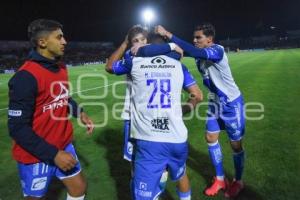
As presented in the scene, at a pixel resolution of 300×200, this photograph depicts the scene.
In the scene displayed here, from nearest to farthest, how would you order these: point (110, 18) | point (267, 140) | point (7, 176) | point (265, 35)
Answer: point (7, 176) < point (267, 140) < point (110, 18) < point (265, 35)

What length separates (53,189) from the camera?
586 centimetres

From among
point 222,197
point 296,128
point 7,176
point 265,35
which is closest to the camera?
point 222,197

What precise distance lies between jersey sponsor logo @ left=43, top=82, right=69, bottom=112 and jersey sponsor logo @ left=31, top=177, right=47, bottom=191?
2.32 ft

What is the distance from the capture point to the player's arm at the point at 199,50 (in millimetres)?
4464

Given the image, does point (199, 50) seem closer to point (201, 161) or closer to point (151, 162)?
point (151, 162)

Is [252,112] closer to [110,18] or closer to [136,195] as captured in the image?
[136,195]

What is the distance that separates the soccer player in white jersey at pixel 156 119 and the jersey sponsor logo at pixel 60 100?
0.79 meters

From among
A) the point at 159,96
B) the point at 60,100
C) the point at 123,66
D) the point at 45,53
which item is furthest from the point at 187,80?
the point at 45,53

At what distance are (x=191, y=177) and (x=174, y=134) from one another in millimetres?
2823

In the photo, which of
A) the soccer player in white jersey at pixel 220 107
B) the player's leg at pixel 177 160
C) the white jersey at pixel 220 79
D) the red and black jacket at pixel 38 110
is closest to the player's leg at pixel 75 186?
the red and black jacket at pixel 38 110

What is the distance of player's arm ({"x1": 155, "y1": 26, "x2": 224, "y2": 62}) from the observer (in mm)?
4464

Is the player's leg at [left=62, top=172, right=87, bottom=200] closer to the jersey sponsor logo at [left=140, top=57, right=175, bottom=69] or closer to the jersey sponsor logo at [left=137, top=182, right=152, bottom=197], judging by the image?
the jersey sponsor logo at [left=137, top=182, right=152, bottom=197]

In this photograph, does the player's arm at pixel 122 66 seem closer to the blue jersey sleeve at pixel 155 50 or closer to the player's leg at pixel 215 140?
the blue jersey sleeve at pixel 155 50

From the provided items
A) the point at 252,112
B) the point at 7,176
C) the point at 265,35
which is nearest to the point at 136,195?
the point at 7,176
